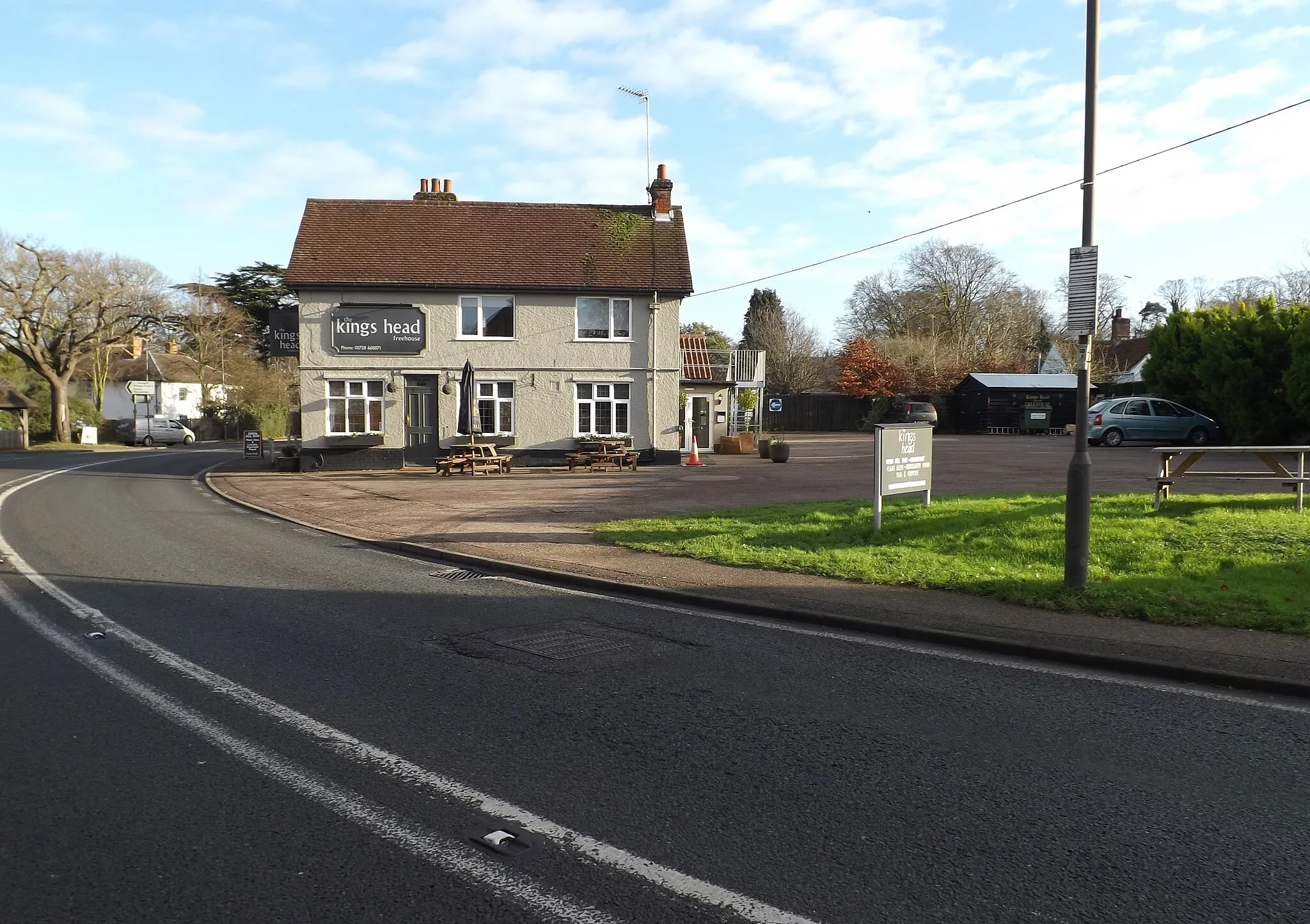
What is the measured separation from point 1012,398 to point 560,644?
47.1 meters

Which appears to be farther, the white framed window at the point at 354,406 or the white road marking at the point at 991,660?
the white framed window at the point at 354,406

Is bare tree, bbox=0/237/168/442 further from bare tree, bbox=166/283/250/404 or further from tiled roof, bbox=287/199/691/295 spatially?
tiled roof, bbox=287/199/691/295

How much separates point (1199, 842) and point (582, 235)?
92.4ft

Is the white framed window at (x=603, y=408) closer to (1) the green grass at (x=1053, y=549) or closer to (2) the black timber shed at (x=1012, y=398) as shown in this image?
(1) the green grass at (x=1053, y=549)

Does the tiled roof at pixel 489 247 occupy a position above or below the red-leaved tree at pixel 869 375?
above

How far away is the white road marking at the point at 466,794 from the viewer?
350 centimetres

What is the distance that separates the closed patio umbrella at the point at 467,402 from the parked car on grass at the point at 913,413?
23.3 meters

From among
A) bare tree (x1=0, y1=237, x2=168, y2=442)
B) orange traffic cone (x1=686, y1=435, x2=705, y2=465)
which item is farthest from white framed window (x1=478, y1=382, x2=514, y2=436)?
bare tree (x1=0, y1=237, x2=168, y2=442)

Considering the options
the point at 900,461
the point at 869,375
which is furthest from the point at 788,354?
the point at 900,461

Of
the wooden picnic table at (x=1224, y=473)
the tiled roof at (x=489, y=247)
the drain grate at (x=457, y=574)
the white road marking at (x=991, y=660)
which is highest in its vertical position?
the tiled roof at (x=489, y=247)

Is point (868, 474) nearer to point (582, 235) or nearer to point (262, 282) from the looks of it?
point (582, 235)

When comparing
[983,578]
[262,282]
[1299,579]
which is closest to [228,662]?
[983,578]

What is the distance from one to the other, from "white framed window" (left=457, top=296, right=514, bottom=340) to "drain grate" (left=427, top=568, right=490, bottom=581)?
18.1m

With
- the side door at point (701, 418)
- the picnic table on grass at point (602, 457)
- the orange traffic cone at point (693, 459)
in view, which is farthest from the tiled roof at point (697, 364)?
the picnic table on grass at point (602, 457)
